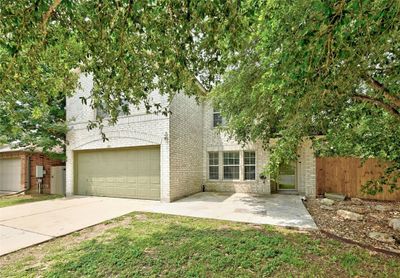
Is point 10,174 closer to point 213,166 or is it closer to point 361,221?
point 213,166

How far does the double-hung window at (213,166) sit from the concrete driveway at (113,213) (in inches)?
107

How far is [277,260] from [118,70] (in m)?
4.45

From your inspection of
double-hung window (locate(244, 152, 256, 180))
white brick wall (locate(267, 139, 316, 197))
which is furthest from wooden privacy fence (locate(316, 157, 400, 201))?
double-hung window (locate(244, 152, 256, 180))

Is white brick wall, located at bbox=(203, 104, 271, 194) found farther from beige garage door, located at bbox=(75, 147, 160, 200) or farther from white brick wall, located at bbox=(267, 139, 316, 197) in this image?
beige garage door, located at bbox=(75, 147, 160, 200)

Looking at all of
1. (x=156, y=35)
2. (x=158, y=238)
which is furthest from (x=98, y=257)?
(x=156, y=35)

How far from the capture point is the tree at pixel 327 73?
236cm

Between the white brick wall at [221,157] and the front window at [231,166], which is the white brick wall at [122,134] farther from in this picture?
the front window at [231,166]

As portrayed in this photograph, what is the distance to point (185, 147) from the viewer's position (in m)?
10.4

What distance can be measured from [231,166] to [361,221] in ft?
21.0

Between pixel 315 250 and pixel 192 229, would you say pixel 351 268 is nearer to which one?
pixel 315 250

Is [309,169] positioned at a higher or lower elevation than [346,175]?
higher

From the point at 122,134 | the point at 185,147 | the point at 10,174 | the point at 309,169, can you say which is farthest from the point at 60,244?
the point at 10,174

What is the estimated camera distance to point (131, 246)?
4.48m

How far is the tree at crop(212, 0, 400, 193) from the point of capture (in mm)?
2363
